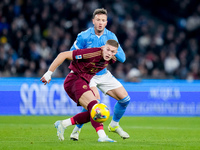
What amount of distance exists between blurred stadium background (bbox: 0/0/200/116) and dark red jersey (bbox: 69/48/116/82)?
24.2 ft

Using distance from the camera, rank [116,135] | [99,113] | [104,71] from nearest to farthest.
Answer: [99,113] < [104,71] < [116,135]

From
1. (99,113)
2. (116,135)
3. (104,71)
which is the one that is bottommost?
(116,135)

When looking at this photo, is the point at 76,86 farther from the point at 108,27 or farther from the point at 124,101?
the point at 108,27

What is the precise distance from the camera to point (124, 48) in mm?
19219

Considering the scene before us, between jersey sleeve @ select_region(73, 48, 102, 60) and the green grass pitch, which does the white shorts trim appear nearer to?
the green grass pitch

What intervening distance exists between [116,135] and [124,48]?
933 cm

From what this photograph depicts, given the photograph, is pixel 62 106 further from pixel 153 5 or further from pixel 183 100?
pixel 153 5

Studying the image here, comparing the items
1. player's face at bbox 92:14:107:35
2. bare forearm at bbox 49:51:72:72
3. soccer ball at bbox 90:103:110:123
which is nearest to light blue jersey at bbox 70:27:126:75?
player's face at bbox 92:14:107:35

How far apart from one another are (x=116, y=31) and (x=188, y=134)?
9842 millimetres

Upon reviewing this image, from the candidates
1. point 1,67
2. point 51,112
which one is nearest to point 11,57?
point 1,67

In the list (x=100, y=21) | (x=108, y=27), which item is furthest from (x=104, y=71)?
(x=108, y=27)

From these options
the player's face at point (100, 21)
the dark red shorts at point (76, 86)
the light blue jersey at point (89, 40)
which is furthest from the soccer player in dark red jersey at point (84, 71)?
the player's face at point (100, 21)

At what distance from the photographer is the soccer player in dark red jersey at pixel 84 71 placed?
7703 millimetres

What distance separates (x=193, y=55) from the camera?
19656mm
